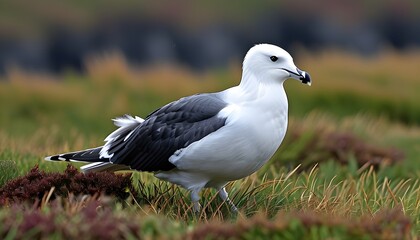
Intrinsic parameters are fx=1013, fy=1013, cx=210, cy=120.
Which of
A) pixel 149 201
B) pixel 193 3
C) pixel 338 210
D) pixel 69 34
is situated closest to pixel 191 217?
pixel 149 201

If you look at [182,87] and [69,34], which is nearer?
[182,87]

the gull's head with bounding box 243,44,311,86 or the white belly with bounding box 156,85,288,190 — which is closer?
the white belly with bounding box 156,85,288,190

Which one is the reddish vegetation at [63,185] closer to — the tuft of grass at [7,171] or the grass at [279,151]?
the grass at [279,151]

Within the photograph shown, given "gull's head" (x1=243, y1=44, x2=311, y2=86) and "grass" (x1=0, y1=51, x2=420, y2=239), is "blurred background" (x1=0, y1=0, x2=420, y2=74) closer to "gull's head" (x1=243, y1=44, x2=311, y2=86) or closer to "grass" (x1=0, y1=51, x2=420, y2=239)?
"grass" (x1=0, y1=51, x2=420, y2=239)

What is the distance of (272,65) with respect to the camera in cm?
692

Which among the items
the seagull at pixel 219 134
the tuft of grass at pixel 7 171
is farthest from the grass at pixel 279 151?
the seagull at pixel 219 134

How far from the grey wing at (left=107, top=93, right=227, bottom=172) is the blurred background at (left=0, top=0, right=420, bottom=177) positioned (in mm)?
1417

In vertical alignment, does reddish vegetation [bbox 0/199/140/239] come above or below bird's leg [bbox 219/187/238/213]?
above

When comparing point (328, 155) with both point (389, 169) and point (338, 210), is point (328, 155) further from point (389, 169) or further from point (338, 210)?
point (338, 210)

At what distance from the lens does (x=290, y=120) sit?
12.1 meters

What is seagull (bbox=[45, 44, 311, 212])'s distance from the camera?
6590 mm

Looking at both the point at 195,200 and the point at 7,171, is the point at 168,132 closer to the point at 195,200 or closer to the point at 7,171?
the point at 195,200

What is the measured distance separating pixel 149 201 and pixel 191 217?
17.6 inches

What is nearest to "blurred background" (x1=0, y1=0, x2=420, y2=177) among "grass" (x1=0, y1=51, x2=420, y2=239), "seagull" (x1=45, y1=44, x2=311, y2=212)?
"grass" (x1=0, y1=51, x2=420, y2=239)
